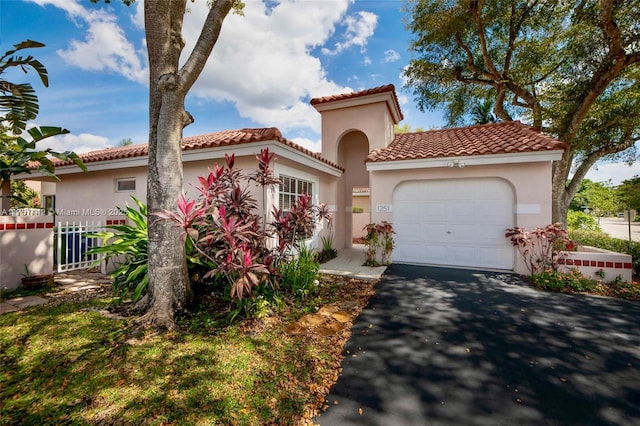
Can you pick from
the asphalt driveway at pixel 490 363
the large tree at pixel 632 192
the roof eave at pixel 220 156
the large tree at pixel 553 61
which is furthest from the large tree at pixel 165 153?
the large tree at pixel 632 192

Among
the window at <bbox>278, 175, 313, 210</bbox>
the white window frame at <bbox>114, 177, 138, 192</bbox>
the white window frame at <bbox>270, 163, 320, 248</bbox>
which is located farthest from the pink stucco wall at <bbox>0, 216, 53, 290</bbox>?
the window at <bbox>278, 175, 313, 210</bbox>

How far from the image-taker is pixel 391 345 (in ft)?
13.0

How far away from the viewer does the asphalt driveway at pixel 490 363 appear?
268 centimetres

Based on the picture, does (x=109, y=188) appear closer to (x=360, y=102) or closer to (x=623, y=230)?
(x=360, y=102)

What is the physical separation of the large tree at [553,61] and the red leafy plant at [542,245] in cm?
556

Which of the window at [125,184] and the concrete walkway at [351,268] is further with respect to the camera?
the window at [125,184]

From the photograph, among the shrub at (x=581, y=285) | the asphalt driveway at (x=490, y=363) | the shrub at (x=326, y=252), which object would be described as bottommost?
the asphalt driveway at (x=490, y=363)

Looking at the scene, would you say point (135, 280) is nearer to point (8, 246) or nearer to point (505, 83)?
point (8, 246)

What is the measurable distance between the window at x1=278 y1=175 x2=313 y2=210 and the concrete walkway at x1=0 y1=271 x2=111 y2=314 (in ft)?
16.9

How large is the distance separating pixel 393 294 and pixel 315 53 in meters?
11.6

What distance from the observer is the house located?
762 cm

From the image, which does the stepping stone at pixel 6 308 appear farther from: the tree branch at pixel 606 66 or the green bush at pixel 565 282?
the tree branch at pixel 606 66

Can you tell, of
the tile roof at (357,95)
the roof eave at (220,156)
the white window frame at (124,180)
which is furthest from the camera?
the tile roof at (357,95)

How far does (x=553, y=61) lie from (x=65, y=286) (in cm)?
1941
